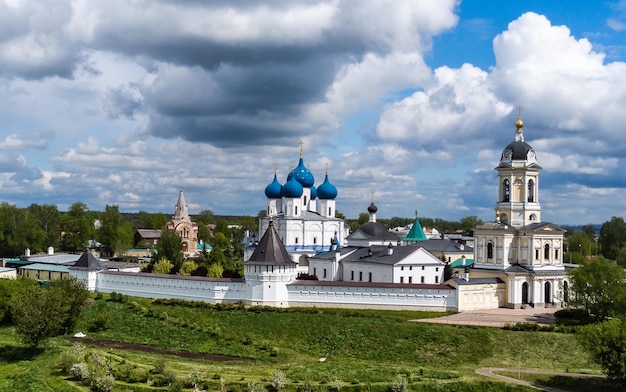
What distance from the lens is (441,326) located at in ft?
113

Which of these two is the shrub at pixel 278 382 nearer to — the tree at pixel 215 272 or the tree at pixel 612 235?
the tree at pixel 215 272

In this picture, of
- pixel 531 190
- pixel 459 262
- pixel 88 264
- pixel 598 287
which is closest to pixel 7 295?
pixel 88 264

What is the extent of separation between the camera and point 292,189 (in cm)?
5662

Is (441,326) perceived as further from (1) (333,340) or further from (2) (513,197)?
(2) (513,197)

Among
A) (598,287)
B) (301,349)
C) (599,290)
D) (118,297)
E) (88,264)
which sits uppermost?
(88,264)

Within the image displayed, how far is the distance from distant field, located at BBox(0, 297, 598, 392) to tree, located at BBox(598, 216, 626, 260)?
50451 millimetres

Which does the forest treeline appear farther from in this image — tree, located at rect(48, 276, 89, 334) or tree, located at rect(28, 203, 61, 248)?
tree, located at rect(48, 276, 89, 334)

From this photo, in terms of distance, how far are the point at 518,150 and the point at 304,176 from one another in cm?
2067

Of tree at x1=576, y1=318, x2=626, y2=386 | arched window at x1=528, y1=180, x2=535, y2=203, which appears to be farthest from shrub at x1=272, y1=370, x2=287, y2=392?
arched window at x1=528, y1=180, x2=535, y2=203

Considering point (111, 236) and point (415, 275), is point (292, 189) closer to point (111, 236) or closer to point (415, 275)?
point (415, 275)

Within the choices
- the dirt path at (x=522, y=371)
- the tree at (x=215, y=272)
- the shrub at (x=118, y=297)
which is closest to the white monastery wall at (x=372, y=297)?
the tree at (x=215, y=272)

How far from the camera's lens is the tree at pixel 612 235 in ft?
264

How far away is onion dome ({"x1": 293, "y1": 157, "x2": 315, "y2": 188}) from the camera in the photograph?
59.4 metres

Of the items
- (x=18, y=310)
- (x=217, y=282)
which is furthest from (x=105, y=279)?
(x=18, y=310)
